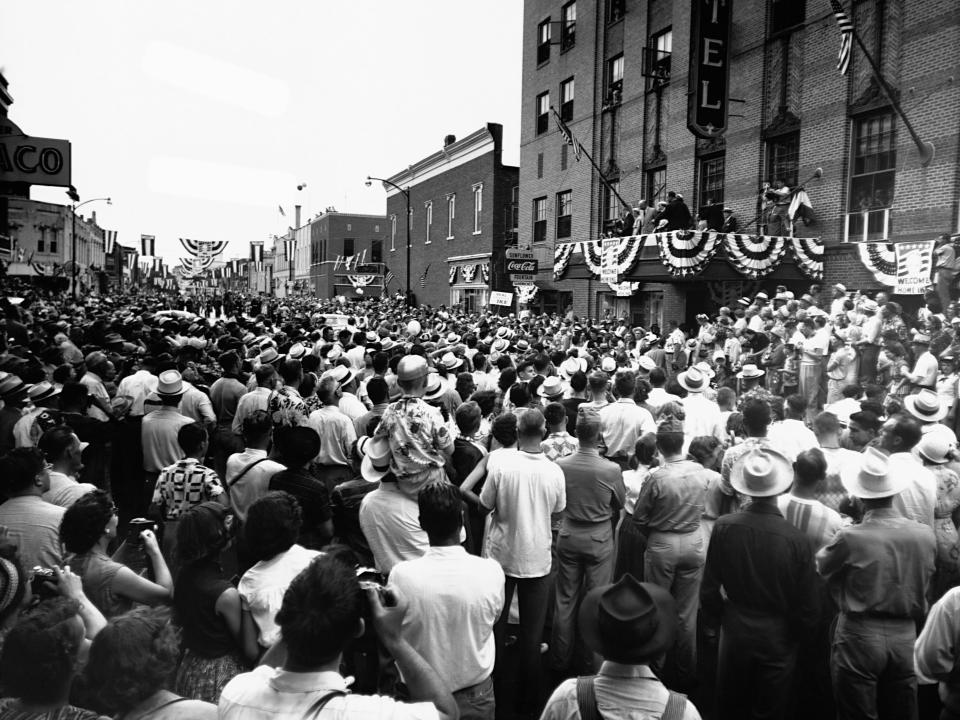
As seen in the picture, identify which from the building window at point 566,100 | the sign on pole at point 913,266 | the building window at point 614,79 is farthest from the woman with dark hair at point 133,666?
the building window at point 566,100

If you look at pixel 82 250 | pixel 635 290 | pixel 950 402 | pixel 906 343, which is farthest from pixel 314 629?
pixel 82 250

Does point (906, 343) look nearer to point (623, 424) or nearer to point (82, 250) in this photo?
point (623, 424)

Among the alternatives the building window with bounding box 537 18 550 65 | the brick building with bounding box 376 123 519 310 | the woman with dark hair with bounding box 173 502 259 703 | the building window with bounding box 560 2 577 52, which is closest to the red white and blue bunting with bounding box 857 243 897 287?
the woman with dark hair with bounding box 173 502 259 703

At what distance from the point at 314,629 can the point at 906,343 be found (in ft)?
43.6

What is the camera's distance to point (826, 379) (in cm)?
1424

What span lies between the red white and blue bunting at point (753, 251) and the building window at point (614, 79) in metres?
10.5

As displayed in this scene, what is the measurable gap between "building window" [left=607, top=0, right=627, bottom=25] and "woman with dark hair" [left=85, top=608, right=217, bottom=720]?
1058 inches

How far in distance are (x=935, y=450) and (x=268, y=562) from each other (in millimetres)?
4508

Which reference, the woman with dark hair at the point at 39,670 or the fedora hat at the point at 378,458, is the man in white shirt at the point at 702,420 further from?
the woman with dark hair at the point at 39,670

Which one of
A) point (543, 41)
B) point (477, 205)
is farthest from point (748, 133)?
point (477, 205)

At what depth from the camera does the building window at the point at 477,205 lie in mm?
36016

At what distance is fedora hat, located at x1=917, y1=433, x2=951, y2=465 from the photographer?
4980 millimetres

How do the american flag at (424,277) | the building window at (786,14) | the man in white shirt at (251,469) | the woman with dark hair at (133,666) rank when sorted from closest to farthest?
the woman with dark hair at (133,666) < the man in white shirt at (251,469) < the building window at (786,14) < the american flag at (424,277)

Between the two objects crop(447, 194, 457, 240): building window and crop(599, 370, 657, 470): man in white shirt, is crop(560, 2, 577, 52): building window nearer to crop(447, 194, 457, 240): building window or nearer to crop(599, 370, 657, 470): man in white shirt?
crop(447, 194, 457, 240): building window
